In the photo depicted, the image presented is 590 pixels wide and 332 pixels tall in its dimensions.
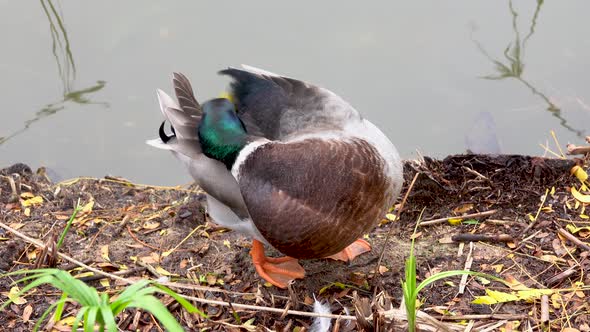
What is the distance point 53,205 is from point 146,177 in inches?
33.5

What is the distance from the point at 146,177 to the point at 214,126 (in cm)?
163

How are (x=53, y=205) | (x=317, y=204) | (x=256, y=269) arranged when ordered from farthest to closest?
(x=53, y=205), (x=256, y=269), (x=317, y=204)

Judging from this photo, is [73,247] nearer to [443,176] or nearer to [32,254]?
[32,254]

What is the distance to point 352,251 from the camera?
303 cm

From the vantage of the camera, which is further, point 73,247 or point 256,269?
point 73,247

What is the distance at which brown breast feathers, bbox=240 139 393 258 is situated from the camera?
251cm

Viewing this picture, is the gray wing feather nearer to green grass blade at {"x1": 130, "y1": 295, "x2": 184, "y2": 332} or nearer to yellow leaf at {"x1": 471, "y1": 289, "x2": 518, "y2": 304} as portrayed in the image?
yellow leaf at {"x1": 471, "y1": 289, "x2": 518, "y2": 304}

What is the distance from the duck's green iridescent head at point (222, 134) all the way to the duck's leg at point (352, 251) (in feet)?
2.00

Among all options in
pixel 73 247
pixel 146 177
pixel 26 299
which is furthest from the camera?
pixel 146 177

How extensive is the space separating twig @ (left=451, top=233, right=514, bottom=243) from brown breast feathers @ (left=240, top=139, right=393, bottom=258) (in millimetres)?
530

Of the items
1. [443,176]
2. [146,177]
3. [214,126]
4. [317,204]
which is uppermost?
[214,126]

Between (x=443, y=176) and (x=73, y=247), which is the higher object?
(x=443, y=176)

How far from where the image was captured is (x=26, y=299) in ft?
9.12

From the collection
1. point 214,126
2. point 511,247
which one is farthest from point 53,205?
point 511,247
